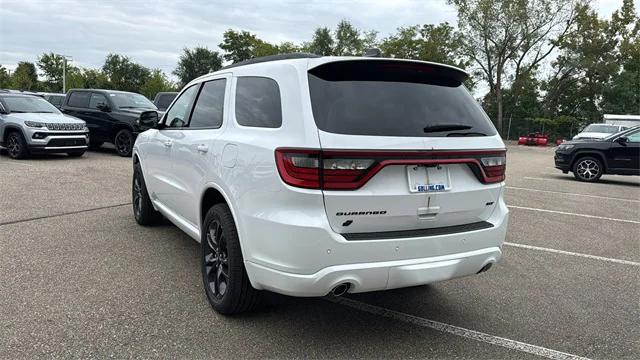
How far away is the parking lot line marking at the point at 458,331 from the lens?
322 centimetres

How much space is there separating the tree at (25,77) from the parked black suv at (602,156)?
73.1 m

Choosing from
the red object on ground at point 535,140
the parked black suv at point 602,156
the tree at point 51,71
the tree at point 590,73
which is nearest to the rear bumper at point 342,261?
the parked black suv at point 602,156

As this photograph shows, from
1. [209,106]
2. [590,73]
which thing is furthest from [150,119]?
[590,73]

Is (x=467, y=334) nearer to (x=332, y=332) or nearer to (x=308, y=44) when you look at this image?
(x=332, y=332)

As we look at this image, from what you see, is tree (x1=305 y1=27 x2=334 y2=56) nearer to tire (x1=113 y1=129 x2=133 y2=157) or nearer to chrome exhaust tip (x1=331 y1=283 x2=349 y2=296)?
tire (x1=113 y1=129 x2=133 y2=157)

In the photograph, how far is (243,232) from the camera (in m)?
3.12

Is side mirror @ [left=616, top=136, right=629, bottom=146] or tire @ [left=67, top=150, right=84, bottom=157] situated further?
tire @ [left=67, top=150, right=84, bottom=157]

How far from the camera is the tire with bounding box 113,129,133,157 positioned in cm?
1395

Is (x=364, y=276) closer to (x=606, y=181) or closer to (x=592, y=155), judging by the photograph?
(x=592, y=155)

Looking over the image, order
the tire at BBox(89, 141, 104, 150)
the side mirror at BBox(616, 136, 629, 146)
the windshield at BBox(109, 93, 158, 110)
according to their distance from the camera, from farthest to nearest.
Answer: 1. the tire at BBox(89, 141, 104, 150)
2. the windshield at BBox(109, 93, 158, 110)
3. the side mirror at BBox(616, 136, 629, 146)

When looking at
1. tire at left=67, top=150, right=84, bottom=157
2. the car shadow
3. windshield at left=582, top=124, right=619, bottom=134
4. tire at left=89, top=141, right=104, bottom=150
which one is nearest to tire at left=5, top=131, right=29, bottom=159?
tire at left=67, top=150, right=84, bottom=157

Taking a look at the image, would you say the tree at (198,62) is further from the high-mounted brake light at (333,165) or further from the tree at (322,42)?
the high-mounted brake light at (333,165)

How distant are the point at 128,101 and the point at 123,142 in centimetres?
137

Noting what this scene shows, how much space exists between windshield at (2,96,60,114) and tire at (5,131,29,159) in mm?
767
